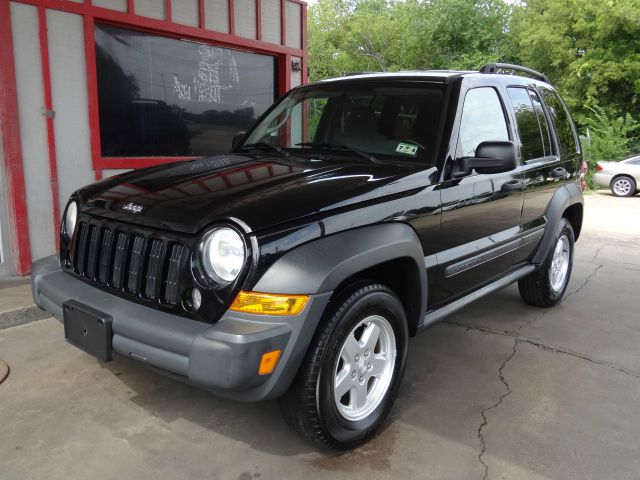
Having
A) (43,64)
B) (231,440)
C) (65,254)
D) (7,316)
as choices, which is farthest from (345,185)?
(43,64)

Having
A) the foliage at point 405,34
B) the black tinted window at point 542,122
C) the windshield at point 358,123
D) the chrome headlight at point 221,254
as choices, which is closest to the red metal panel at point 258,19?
the windshield at point 358,123

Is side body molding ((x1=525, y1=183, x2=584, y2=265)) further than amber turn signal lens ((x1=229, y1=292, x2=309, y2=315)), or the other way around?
side body molding ((x1=525, y1=183, x2=584, y2=265))

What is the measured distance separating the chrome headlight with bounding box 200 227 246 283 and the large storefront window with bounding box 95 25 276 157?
3.84 metres

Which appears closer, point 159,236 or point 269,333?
point 269,333

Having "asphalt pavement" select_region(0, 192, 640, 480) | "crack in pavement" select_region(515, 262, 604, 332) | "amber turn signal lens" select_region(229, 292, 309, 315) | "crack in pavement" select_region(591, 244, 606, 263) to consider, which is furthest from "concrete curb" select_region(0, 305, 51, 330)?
"crack in pavement" select_region(591, 244, 606, 263)

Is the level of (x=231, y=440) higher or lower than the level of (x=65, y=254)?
lower

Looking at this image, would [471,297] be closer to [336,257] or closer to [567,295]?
[336,257]

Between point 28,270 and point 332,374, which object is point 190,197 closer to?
point 332,374

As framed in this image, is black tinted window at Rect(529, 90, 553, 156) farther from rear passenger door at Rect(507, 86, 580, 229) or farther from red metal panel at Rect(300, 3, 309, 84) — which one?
red metal panel at Rect(300, 3, 309, 84)

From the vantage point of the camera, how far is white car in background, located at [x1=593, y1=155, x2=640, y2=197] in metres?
15.7

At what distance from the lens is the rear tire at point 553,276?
4.83 metres

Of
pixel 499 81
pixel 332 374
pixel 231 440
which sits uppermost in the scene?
pixel 499 81

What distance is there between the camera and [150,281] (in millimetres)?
2557

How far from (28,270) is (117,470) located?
3304 millimetres
